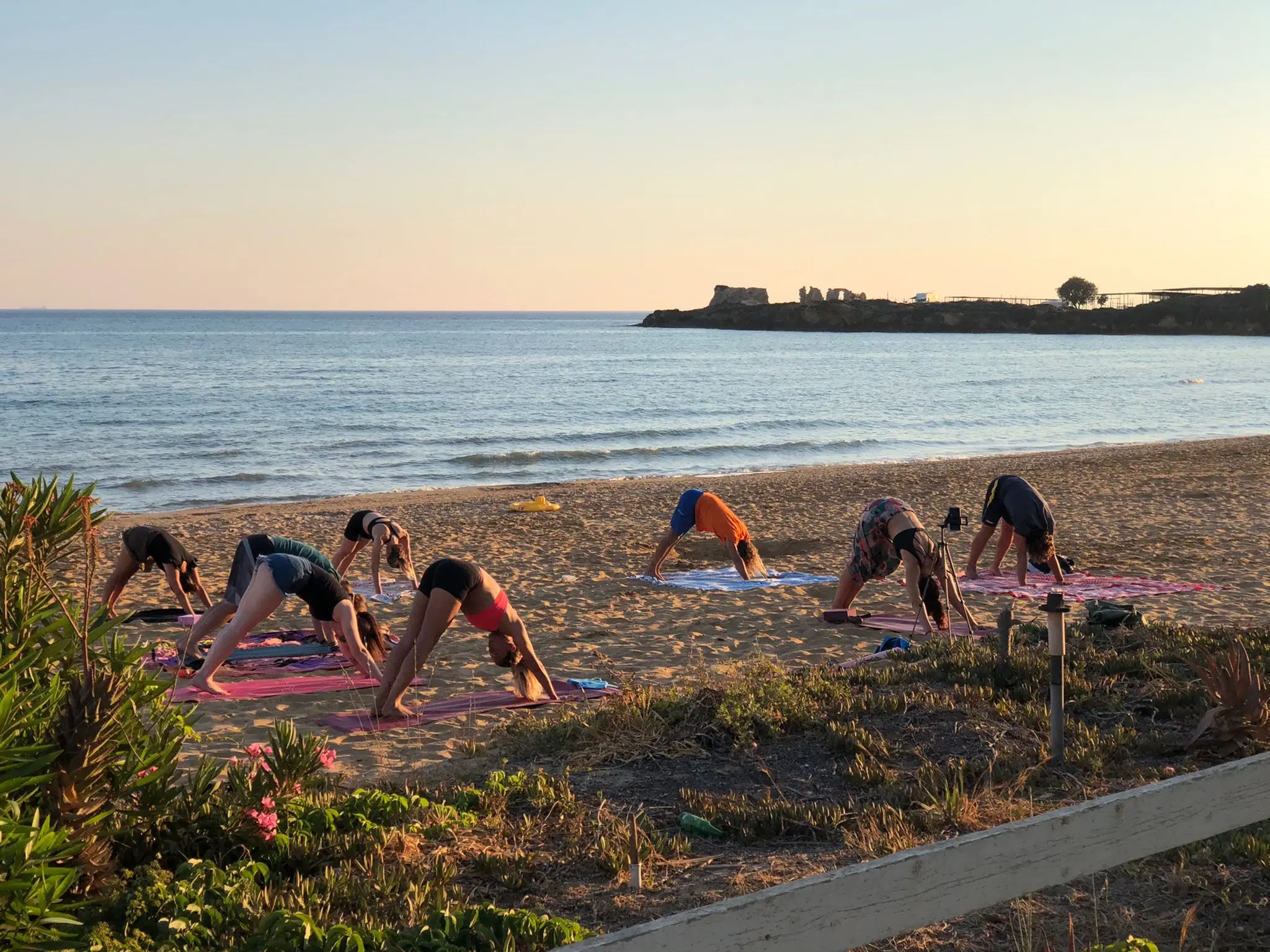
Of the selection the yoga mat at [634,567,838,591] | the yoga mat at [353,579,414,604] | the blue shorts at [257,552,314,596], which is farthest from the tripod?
the yoga mat at [353,579,414,604]

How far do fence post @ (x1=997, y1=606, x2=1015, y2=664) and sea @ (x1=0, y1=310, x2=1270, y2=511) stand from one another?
16.4 meters

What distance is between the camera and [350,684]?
8.12 m

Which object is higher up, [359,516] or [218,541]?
[359,516]

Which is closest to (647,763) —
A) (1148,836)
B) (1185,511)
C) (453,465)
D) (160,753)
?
(160,753)

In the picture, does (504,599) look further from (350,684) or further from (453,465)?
(453,465)

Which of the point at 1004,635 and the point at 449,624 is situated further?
the point at 449,624

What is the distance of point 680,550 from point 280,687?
6726 mm

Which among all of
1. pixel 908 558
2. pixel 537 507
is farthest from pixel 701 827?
pixel 537 507

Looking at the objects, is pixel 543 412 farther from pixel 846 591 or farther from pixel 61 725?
pixel 61 725

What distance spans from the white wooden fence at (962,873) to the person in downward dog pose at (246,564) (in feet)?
18.6

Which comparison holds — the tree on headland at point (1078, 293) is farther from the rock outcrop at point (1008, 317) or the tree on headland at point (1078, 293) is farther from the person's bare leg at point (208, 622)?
the person's bare leg at point (208, 622)

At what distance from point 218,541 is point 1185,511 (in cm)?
1335

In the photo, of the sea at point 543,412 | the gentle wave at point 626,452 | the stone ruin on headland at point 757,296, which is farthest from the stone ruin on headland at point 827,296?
the gentle wave at point 626,452

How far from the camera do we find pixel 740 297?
508 feet
